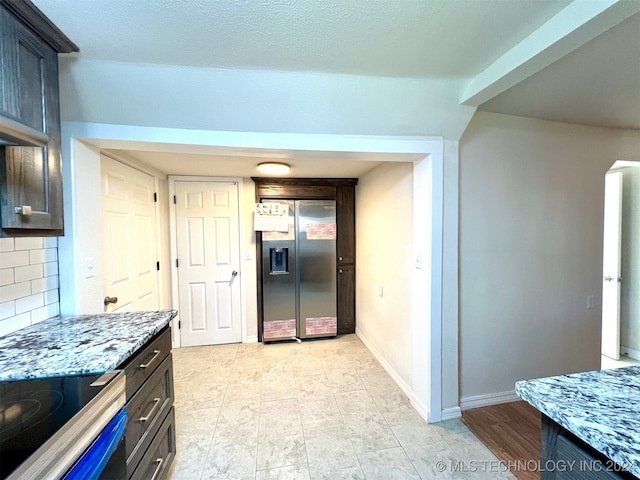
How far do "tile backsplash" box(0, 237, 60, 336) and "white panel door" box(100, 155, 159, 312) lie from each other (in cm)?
48

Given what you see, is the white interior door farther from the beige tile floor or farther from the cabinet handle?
the cabinet handle

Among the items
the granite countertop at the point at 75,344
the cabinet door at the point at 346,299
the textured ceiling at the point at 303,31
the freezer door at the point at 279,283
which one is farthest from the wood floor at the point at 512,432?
the textured ceiling at the point at 303,31

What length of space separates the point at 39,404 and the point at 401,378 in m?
2.29

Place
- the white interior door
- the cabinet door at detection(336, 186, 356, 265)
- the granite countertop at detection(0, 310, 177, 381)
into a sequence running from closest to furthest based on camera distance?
the granite countertop at detection(0, 310, 177, 381)
the white interior door
the cabinet door at detection(336, 186, 356, 265)

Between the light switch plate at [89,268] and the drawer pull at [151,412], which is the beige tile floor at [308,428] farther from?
the light switch plate at [89,268]

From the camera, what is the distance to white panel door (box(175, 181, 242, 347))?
10.1 feet

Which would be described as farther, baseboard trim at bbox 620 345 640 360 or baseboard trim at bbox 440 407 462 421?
baseboard trim at bbox 620 345 640 360

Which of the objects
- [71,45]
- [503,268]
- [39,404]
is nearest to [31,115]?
[71,45]

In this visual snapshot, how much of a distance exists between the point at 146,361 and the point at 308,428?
47.4 inches

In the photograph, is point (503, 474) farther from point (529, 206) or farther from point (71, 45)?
point (71, 45)

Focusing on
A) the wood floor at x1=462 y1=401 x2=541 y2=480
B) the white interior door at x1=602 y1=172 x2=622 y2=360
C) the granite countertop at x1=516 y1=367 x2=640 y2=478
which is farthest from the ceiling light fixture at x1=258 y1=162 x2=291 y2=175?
the white interior door at x1=602 y1=172 x2=622 y2=360

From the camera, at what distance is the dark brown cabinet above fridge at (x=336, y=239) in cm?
318

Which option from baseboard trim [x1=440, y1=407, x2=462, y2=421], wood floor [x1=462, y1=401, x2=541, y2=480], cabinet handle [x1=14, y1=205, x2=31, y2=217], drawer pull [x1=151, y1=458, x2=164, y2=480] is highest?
cabinet handle [x1=14, y1=205, x2=31, y2=217]

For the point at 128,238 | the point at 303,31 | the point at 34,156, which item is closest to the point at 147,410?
the point at 34,156
